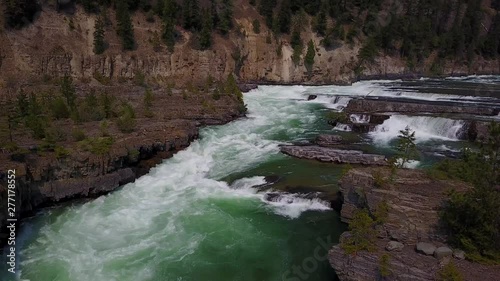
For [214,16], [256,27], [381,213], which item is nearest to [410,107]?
[381,213]

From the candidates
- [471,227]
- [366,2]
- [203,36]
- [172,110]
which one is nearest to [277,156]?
[172,110]

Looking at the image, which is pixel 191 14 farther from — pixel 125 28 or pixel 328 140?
pixel 328 140

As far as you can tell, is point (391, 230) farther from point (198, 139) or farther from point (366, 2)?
point (366, 2)

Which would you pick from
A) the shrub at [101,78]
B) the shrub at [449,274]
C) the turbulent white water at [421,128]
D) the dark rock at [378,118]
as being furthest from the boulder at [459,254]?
the shrub at [101,78]

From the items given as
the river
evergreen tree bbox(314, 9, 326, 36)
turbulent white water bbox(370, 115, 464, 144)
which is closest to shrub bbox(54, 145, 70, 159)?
the river

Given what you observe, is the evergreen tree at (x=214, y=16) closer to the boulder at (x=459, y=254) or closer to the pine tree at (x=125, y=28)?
the pine tree at (x=125, y=28)

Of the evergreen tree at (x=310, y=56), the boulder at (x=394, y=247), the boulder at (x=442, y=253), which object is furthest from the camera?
the evergreen tree at (x=310, y=56)
